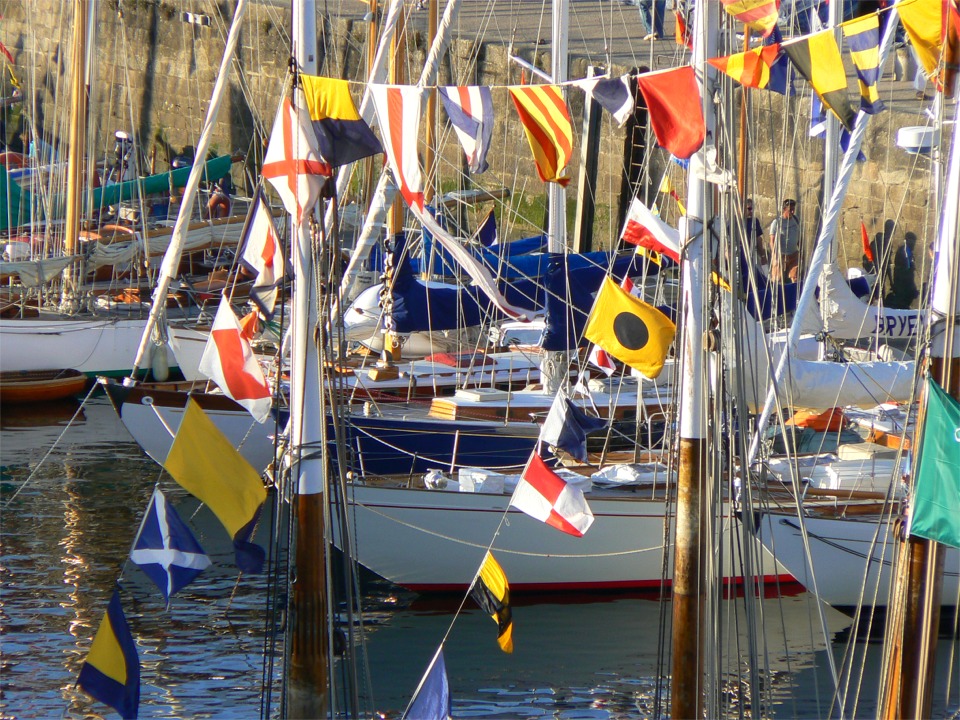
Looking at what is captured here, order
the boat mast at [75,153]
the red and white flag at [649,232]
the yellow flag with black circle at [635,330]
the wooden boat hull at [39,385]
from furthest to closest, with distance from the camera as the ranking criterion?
the boat mast at [75,153], the wooden boat hull at [39,385], the red and white flag at [649,232], the yellow flag with black circle at [635,330]

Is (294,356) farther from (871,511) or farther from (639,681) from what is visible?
(871,511)

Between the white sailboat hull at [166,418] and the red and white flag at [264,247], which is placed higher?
the red and white flag at [264,247]

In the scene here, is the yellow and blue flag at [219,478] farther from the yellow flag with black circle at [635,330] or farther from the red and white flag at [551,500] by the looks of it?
the yellow flag with black circle at [635,330]

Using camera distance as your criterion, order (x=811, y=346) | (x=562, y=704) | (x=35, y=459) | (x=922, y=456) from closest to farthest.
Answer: (x=922, y=456) < (x=562, y=704) < (x=811, y=346) < (x=35, y=459)

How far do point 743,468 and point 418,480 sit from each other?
6.70 m

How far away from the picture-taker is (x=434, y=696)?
29.3 feet

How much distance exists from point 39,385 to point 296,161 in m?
15.2

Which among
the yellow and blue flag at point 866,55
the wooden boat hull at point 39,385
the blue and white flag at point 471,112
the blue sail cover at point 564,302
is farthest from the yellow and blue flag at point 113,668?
the wooden boat hull at point 39,385

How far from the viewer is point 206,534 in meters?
16.8

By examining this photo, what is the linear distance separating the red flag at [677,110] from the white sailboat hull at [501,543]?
6.26m

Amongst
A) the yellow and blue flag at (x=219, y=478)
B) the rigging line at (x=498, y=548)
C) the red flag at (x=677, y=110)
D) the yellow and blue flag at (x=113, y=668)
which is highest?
the red flag at (x=677, y=110)

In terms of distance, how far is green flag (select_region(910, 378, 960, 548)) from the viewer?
8227mm

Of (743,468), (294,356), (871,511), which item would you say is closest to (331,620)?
(294,356)

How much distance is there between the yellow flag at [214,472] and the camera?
8.61 m
